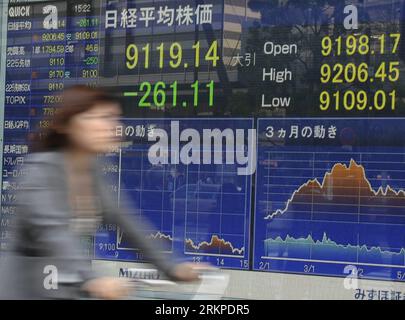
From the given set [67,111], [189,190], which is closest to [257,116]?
[189,190]

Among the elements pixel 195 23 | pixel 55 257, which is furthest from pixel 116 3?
pixel 55 257

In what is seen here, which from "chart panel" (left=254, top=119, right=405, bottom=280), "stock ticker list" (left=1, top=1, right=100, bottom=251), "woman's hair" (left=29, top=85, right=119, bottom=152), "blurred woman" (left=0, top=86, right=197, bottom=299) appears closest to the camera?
"blurred woman" (left=0, top=86, right=197, bottom=299)

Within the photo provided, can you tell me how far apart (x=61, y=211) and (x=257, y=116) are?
3109 millimetres

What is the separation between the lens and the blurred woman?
2959mm

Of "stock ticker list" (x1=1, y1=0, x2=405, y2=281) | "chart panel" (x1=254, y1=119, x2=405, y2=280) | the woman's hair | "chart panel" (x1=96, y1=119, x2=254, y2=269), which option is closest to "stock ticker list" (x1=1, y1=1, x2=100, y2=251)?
"stock ticker list" (x1=1, y1=0, x2=405, y2=281)

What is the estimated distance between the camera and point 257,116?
5.91 meters

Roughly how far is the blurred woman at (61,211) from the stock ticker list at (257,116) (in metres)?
2.74

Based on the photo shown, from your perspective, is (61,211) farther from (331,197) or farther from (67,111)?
(331,197)

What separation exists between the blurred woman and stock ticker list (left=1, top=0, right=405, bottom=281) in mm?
2738

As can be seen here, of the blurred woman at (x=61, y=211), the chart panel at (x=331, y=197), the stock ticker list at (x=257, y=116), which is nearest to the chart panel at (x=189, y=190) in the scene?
the stock ticker list at (x=257, y=116)

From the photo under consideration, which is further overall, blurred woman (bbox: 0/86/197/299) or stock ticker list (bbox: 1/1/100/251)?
stock ticker list (bbox: 1/1/100/251)

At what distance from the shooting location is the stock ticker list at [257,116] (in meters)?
5.63

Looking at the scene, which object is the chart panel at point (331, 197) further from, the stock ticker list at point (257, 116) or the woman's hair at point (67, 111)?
the woman's hair at point (67, 111)

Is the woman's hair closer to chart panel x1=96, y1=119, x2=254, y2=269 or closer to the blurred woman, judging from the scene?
the blurred woman
